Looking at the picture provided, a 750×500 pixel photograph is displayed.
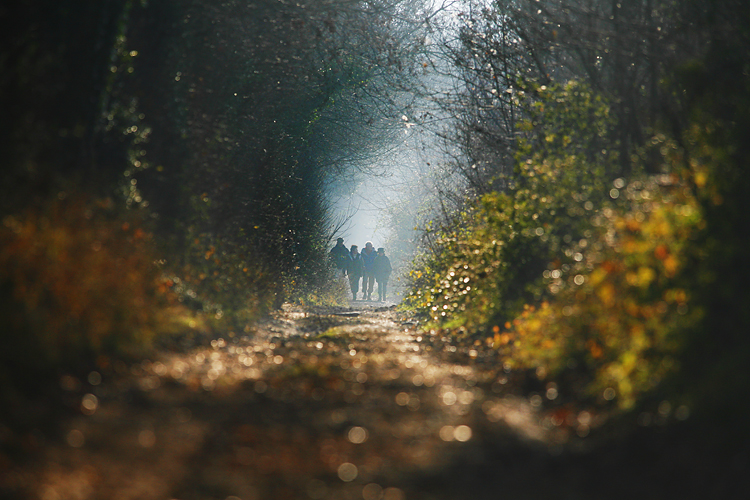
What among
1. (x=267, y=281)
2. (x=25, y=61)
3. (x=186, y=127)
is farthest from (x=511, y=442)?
(x=267, y=281)

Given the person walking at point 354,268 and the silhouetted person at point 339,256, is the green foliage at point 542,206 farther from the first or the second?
the person walking at point 354,268

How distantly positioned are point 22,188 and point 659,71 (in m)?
7.26

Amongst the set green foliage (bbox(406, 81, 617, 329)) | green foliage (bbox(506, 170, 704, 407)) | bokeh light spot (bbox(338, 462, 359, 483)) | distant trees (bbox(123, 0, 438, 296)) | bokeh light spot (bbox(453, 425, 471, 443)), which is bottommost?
bokeh light spot (bbox(338, 462, 359, 483))

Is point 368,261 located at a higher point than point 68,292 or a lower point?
higher

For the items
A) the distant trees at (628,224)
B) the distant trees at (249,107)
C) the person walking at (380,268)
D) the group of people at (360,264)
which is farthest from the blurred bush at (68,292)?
the person walking at (380,268)

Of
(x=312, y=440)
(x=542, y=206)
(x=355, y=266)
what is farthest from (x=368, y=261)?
(x=312, y=440)

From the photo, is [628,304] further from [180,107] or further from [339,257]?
[339,257]

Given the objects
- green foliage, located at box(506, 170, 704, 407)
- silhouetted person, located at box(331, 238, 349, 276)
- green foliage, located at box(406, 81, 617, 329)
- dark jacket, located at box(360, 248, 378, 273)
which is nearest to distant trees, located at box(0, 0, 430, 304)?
green foliage, located at box(406, 81, 617, 329)

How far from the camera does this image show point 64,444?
11.3ft

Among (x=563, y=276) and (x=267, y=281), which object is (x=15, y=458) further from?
(x=267, y=281)

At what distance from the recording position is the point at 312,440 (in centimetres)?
395

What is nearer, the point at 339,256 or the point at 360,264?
the point at 339,256

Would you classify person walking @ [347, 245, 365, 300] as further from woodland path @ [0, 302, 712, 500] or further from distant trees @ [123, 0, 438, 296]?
woodland path @ [0, 302, 712, 500]

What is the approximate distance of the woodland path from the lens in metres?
3.20
